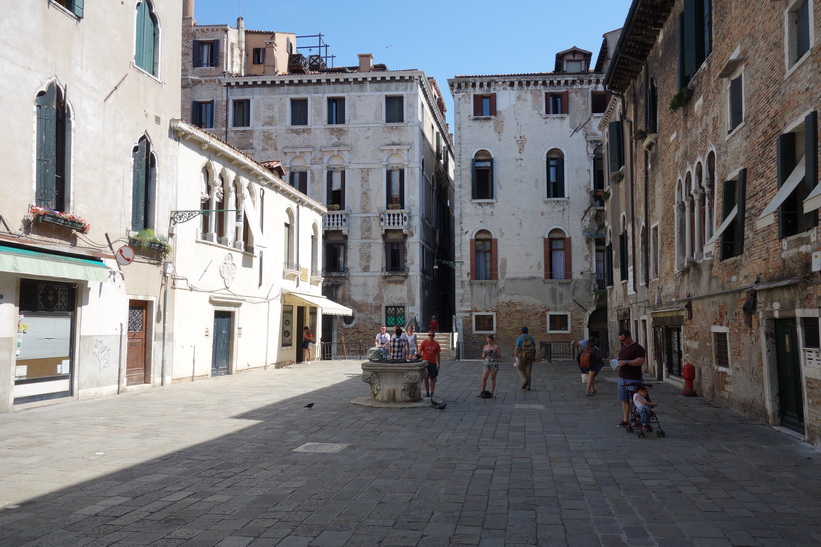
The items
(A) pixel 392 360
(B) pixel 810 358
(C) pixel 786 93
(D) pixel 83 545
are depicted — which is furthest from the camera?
(A) pixel 392 360

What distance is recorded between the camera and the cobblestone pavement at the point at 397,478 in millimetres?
5883

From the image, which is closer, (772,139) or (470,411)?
(772,139)

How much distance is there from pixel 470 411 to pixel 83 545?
912cm

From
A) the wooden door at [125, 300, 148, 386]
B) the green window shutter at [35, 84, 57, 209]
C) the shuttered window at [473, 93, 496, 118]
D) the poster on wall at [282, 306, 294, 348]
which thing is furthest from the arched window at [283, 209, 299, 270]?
the green window shutter at [35, 84, 57, 209]

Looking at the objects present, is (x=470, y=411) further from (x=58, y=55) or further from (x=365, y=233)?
(x=365, y=233)

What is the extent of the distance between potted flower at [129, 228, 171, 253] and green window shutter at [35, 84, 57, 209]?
9.40 ft

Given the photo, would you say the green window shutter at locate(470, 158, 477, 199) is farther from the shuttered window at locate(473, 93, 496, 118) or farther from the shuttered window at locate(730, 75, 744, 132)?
the shuttered window at locate(730, 75, 744, 132)

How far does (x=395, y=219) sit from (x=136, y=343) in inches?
787

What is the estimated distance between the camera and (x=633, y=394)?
35.8ft

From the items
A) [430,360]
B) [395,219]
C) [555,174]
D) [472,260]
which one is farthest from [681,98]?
[395,219]

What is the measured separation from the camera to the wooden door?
17.3m

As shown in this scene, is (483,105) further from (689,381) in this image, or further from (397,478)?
(397,478)

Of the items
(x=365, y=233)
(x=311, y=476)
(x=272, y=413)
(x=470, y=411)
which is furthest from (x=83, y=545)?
(x=365, y=233)

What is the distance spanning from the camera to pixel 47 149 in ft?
46.3
